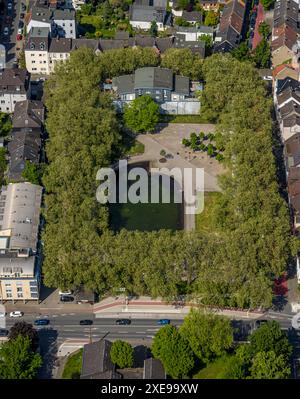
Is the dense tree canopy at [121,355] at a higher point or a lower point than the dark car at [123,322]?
lower

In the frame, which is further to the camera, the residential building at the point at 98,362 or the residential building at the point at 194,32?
the residential building at the point at 194,32

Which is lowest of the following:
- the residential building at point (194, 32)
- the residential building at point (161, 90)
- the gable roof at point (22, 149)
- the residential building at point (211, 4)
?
the gable roof at point (22, 149)

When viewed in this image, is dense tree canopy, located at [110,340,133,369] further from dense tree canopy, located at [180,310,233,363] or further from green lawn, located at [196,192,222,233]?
green lawn, located at [196,192,222,233]

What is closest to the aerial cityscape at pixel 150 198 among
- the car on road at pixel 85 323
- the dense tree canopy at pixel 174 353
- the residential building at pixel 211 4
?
the dense tree canopy at pixel 174 353

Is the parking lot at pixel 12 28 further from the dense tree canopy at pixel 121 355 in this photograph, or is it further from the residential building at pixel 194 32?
the dense tree canopy at pixel 121 355

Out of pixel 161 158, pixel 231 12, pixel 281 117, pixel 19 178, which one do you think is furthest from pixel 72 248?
pixel 231 12

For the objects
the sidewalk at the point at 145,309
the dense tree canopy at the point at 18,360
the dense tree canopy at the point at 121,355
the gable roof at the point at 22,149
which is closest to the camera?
the dense tree canopy at the point at 18,360
